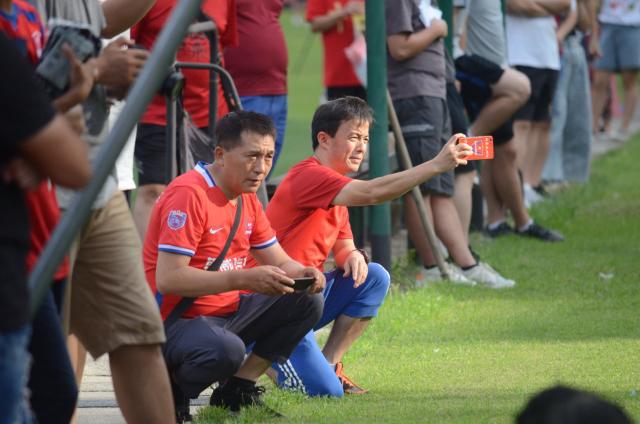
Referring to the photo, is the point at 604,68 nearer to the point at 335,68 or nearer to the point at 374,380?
the point at 335,68

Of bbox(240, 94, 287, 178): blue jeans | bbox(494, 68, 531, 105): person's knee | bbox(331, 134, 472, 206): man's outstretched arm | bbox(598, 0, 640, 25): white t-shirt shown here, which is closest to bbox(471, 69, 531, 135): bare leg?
bbox(494, 68, 531, 105): person's knee

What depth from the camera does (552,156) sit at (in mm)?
13375

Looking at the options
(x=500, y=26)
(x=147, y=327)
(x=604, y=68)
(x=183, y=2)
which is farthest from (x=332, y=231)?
(x=604, y=68)

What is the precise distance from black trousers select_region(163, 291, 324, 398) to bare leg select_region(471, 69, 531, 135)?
418 centimetres

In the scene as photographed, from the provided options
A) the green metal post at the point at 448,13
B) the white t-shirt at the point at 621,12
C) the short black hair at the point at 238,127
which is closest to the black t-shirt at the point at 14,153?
the short black hair at the point at 238,127

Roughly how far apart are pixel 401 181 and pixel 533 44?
5.51 m

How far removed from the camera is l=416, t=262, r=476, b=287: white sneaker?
27.7 feet

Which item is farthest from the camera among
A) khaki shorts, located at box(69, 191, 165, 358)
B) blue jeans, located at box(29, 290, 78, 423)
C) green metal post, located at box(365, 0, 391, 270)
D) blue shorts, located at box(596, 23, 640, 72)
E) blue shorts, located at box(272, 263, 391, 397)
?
blue shorts, located at box(596, 23, 640, 72)

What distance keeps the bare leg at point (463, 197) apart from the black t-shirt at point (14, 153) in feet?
19.2

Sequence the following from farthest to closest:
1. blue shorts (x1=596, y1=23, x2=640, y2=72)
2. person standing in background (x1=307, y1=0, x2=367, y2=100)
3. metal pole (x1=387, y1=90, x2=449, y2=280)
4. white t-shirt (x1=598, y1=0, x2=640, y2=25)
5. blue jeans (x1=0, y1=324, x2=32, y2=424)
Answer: blue shorts (x1=596, y1=23, x2=640, y2=72) < white t-shirt (x1=598, y1=0, x2=640, y2=25) < person standing in background (x1=307, y1=0, x2=367, y2=100) < metal pole (x1=387, y1=90, x2=449, y2=280) < blue jeans (x1=0, y1=324, x2=32, y2=424)

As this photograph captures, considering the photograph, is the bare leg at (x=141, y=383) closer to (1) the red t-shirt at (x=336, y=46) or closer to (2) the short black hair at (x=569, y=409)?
(2) the short black hair at (x=569, y=409)

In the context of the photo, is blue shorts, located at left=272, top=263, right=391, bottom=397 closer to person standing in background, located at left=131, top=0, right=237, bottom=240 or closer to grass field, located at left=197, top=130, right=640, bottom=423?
grass field, located at left=197, top=130, right=640, bottom=423

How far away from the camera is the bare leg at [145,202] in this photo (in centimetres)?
721

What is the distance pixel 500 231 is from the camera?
1042cm
